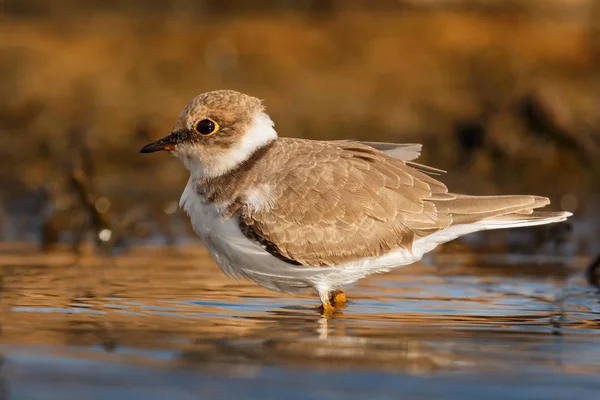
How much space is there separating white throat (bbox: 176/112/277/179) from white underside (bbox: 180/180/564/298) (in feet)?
0.52

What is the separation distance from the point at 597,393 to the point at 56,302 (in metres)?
4.33

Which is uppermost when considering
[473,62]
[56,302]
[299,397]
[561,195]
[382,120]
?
[473,62]

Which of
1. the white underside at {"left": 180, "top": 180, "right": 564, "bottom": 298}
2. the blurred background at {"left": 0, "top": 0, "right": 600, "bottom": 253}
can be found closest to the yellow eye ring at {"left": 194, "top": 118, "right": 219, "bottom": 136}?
the white underside at {"left": 180, "top": 180, "right": 564, "bottom": 298}

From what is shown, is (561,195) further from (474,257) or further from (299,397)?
(299,397)

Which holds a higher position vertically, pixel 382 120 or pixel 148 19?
pixel 148 19

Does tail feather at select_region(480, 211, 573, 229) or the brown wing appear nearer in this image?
the brown wing

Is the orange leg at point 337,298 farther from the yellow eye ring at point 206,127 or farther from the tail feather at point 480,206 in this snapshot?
the yellow eye ring at point 206,127

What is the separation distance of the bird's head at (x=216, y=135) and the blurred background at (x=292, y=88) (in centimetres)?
375

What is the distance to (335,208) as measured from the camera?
8672 millimetres

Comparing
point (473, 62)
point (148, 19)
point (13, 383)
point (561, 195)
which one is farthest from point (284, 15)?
point (13, 383)

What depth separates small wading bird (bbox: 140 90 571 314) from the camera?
335 inches

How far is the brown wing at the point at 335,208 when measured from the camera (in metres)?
8.54

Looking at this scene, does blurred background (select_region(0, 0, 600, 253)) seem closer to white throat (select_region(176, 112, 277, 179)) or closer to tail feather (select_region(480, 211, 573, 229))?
white throat (select_region(176, 112, 277, 179))

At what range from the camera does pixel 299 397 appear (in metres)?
5.99
